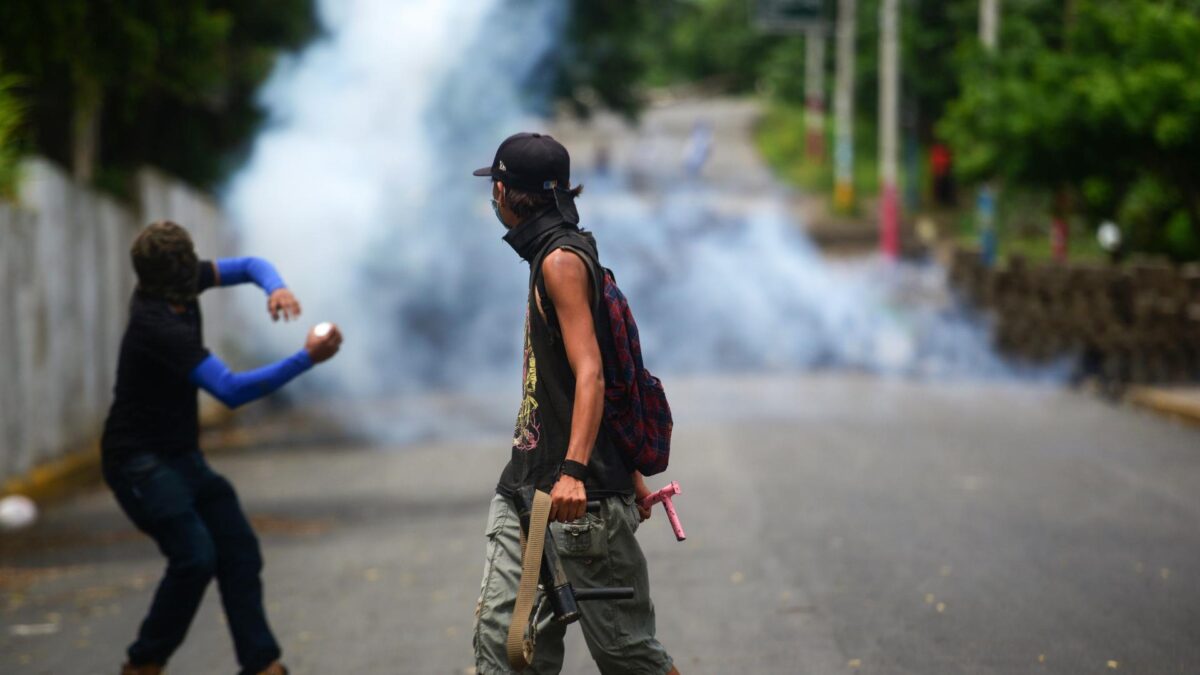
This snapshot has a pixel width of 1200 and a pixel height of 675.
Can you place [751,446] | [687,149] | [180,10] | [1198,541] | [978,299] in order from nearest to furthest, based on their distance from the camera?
[1198,541] < [751,446] < [180,10] < [978,299] < [687,149]

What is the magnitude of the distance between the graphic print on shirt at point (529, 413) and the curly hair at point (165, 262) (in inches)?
70.8

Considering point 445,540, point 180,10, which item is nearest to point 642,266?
point 180,10

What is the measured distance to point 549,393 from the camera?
13.8ft

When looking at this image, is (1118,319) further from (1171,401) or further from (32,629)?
(32,629)

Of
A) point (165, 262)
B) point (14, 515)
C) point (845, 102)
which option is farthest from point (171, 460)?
point (845, 102)

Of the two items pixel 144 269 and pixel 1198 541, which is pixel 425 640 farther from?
pixel 1198 541

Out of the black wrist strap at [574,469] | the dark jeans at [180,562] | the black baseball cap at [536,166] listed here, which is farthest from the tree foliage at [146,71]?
the black wrist strap at [574,469]

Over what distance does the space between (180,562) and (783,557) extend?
3.42 m

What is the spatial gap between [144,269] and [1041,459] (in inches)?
307

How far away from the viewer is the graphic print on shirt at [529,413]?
4.23 metres

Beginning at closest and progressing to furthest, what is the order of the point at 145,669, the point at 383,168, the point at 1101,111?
the point at 145,669 → the point at 1101,111 → the point at 383,168

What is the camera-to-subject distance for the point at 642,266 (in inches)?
1168

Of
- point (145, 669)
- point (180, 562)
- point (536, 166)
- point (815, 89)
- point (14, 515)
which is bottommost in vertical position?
point (815, 89)

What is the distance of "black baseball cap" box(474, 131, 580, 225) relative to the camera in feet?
13.8
